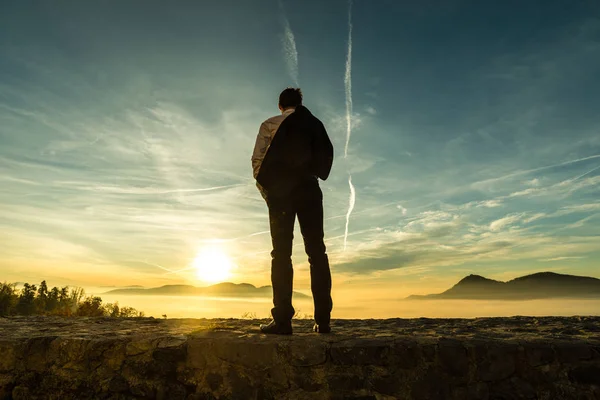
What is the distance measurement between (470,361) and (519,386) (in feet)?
1.63

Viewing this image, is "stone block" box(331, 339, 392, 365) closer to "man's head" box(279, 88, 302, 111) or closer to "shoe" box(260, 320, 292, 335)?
"shoe" box(260, 320, 292, 335)

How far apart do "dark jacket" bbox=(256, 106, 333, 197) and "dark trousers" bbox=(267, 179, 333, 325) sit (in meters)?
0.12

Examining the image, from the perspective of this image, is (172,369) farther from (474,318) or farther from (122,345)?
(474,318)

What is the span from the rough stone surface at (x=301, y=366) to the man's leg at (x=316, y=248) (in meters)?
→ 0.49

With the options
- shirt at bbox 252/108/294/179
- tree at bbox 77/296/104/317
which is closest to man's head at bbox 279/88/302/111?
shirt at bbox 252/108/294/179

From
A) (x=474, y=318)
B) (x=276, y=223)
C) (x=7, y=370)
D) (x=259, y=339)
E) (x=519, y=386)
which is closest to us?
(x=519, y=386)

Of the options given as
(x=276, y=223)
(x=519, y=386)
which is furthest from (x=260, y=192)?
(x=519, y=386)

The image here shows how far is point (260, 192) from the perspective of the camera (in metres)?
4.52

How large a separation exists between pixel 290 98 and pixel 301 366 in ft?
10.1

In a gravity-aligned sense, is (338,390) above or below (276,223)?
below

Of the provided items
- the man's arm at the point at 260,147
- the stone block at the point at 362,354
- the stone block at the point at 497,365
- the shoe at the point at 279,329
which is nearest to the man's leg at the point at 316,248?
the shoe at the point at 279,329

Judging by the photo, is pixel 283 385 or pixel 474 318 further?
pixel 474 318

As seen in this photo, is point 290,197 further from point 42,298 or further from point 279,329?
point 42,298

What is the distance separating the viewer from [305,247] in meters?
4.56
